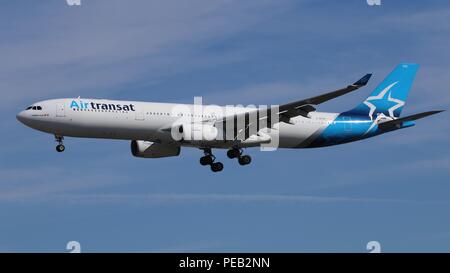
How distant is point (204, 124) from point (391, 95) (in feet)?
63.4

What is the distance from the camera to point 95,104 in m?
66.9

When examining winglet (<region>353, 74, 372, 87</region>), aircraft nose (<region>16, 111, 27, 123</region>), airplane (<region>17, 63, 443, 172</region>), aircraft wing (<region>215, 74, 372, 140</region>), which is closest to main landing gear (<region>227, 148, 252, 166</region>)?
airplane (<region>17, 63, 443, 172</region>)

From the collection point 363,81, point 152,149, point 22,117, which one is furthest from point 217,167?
point 363,81

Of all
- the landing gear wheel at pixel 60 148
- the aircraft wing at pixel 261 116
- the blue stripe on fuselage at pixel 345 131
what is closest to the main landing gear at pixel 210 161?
the aircraft wing at pixel 261 116

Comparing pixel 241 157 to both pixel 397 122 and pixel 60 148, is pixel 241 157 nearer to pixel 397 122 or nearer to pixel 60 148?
pixel 397 122

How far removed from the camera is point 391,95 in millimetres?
80312

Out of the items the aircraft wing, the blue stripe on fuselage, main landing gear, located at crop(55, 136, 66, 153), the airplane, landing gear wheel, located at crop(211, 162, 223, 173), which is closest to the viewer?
the aircraft wing

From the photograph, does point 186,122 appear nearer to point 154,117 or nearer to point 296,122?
point 154,117

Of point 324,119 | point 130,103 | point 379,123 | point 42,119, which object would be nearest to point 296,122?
point 324,119

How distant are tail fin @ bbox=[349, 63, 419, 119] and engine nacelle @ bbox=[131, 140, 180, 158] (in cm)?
1494

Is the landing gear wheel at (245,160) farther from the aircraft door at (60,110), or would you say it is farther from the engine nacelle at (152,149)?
the aircraft door at (60,110)

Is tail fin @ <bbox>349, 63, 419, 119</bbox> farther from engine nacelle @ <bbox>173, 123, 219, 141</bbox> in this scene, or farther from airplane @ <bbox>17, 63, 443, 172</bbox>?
engine nacelle @ <bbox>173, 123, 219, 141</bbox>

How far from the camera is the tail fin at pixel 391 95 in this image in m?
77.8

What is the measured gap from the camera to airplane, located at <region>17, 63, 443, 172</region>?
6625 centimetres
